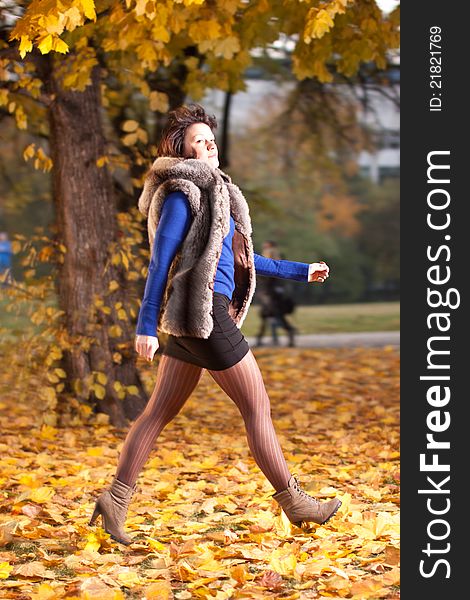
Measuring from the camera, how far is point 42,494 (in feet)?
19.2

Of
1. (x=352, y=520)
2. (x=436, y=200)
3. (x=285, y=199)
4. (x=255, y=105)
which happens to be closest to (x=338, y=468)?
(x=352, y=520)

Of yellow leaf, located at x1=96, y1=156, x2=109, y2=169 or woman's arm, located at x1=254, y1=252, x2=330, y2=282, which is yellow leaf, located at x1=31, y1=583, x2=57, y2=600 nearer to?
woman's arm, located at x1=254, y1=252, x2=330, y2=282

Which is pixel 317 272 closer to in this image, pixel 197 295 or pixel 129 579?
pixel 197 295

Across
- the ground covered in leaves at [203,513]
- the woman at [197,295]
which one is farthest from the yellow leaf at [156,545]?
the woman at [197,295]

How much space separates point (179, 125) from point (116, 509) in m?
1.75

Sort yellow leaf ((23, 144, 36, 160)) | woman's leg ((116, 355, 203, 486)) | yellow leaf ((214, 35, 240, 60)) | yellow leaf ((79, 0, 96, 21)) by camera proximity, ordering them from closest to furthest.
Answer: woman's leg ((116, 355, 203, 486))
yellow leaf ((79, 0, 96, 21))
yellow leaf ((23, 144, 36, 160))
yellow leaf ((214, 35, 240, 60))

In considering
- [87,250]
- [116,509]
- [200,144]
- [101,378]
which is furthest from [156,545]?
[87,250]

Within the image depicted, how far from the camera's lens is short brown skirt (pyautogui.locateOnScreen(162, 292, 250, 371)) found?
450 cm

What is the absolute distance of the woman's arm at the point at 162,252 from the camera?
4344 millimetres

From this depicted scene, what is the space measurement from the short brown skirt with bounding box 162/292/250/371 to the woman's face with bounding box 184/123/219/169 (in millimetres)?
620

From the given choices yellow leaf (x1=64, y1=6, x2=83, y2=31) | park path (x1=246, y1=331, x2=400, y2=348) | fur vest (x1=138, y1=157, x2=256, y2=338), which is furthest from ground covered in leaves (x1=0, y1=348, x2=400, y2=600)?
park path (x1=246, y1=331, x2=400, y2=348)

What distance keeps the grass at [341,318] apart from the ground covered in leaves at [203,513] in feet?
54.1

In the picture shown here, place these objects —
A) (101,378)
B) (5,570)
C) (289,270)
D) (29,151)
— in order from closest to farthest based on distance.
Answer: (5,570)
(289,270)
(29,151)
(101,378)

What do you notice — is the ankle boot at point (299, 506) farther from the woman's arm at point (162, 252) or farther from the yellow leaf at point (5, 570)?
the yellow leaf at point (5, 570)
